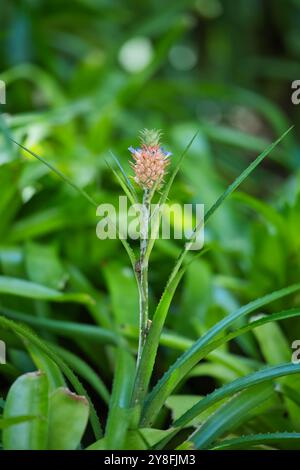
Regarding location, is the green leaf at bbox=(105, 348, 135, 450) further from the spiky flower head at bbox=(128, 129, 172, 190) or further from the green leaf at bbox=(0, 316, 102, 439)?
the spiky flower head at bbox=(128, 129, 172, 190)

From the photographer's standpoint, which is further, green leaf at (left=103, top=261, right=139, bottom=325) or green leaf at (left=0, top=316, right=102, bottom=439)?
green leaf at (left=103, top=261, right=139, bottom=325)

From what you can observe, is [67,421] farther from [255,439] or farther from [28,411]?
[255,439]

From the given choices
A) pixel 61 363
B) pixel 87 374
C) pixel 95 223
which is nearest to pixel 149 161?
pixel 61 363

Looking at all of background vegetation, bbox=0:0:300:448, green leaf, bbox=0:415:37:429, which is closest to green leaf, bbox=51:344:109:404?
background vegetation, bbox=0:0:300:448

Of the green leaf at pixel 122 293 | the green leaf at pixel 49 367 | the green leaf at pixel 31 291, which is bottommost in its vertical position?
the green leaf at pixel 49 367

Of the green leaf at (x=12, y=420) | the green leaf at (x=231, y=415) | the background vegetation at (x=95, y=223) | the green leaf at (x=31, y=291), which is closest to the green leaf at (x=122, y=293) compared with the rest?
the background vegetation at (x=95, y=223)

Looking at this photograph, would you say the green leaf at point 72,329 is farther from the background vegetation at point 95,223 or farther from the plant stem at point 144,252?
the plant stem at point 144,252

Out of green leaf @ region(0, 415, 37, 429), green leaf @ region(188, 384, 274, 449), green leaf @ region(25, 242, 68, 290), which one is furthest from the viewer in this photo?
green leaf @ region(25, 242, 68, 290)

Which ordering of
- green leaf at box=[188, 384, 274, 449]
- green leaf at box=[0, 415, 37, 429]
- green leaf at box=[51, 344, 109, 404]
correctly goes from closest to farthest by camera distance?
green leaf at box=[0, 415, 37, 429] < green leaf at box=[188, 384, 274, 449] < green leaf at box=[51, 344, 109, 404]

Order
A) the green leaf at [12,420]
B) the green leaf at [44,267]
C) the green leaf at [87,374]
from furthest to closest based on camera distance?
the green leaf at [44,267] → the green leaf at [87,374] → the green leaf at [12,420]
